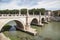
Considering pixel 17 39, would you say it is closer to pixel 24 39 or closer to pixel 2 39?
pixel 24 39

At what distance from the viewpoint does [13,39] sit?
22.4 ft

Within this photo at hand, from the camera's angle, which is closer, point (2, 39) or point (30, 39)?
point (2, 39)

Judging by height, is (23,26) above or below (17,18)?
→ below

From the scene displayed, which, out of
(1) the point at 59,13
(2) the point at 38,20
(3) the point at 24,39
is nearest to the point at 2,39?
(3) the point at 24,39

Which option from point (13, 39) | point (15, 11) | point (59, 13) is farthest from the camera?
point (59, 13)

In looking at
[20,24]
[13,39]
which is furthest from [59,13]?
[13,39]

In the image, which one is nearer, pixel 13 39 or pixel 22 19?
pixel 13 39

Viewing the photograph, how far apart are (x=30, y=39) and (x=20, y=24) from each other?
3594mm

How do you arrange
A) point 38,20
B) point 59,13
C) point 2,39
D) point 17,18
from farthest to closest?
point 59,13 < point 38,20 < point 17,18 < point 2,39

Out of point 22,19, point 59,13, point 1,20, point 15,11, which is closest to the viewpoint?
point 1,20

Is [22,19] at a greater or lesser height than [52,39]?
greater

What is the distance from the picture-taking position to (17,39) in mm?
6867

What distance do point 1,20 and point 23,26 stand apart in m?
2.50

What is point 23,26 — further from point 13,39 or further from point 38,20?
point 38,20
